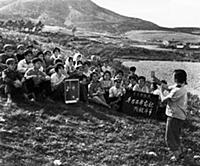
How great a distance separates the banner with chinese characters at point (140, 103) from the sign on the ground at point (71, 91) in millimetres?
1502

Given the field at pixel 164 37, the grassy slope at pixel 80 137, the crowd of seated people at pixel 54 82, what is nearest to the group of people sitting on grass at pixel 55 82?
the crowd of seated people at pixel 54 82

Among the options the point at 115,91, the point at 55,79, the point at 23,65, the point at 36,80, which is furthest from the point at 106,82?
the point at 23,65

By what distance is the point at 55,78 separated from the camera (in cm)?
1100

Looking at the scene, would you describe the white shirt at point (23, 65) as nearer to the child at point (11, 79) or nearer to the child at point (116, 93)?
the child at point (11, 79)

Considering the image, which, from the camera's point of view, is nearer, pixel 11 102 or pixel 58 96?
pixel 11 102

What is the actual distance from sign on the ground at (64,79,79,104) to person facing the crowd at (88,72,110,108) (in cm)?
80

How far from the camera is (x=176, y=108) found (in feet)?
25.5

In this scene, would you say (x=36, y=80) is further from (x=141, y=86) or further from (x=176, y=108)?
(x=176, y=108)

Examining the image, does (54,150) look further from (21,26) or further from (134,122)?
(21,26)

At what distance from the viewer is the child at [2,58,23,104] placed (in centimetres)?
1015

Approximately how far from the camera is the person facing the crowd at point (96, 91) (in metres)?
11.6

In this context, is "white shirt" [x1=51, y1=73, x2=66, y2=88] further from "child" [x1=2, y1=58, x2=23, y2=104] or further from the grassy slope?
"child" [x1=2, y1=58, x2=23, y2=104]

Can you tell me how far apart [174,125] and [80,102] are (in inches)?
167

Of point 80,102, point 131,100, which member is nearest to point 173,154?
point 131,100
